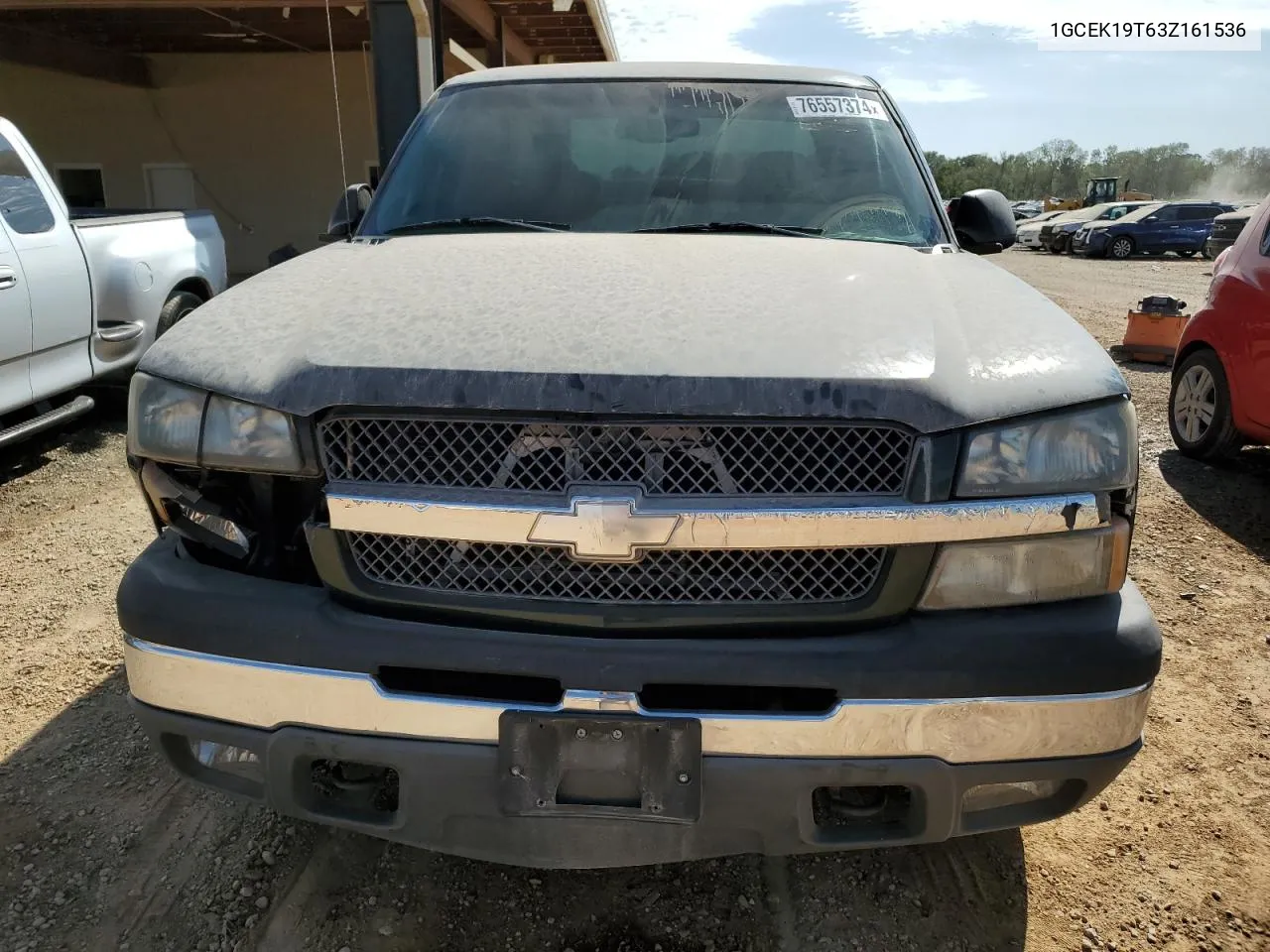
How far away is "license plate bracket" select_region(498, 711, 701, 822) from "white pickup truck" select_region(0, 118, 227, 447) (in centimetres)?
426

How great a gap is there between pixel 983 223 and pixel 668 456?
86.5 inches

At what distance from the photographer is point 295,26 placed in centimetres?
1356

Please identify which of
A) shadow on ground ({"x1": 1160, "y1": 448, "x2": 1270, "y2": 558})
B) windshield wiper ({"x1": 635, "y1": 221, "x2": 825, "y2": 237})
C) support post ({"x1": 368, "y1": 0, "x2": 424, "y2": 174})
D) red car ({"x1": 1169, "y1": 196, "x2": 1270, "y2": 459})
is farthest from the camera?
support post ({"x1": 368, "y1": 0, "x2": 424, "y2": 174})

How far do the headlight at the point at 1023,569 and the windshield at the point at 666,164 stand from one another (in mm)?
1375

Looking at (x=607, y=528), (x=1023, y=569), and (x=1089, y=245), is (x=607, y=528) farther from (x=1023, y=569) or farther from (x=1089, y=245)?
(x=1089, y=245)

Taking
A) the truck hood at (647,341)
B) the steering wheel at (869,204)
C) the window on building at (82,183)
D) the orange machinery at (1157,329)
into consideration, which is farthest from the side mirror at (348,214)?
the window on building at (82,183)

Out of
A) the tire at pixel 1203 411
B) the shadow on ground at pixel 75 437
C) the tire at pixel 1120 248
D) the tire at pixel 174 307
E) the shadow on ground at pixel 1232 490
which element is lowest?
the tire at pixel 1120 248

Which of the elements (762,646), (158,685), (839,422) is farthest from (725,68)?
(158,685)

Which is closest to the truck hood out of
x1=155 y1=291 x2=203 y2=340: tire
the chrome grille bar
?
the chrome grille bar

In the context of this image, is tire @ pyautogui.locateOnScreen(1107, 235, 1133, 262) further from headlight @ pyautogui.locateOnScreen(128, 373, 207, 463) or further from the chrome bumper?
headlight @ pyautogui.locateOnScreen(128, 373, 207, 463)

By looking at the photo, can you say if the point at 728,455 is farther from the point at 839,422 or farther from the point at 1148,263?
the point at 1148,263

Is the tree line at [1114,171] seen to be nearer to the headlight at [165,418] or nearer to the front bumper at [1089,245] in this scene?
the front bumper at [1089,245]

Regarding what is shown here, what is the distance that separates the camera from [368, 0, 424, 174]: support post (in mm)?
8977

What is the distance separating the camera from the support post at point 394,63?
8.98m
